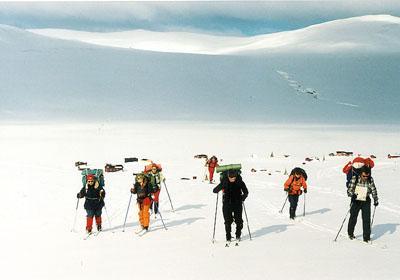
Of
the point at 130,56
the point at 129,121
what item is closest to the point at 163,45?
the point at 130,56

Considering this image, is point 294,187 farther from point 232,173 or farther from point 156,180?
point 156,180

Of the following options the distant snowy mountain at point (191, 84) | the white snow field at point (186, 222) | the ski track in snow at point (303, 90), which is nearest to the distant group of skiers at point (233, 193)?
the white snow field at point (186, 222)

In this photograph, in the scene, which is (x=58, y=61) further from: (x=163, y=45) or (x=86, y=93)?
(x=163, y=45)

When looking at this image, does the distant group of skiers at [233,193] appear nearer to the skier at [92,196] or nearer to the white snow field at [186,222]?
the skier at [92,196]

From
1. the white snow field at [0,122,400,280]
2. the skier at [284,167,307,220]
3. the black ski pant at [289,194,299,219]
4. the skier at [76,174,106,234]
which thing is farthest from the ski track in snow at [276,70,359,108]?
the skier at [76,174,106,234]

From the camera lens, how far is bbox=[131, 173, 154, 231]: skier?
10430mm

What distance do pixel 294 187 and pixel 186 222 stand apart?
8.49ft

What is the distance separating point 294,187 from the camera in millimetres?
11719

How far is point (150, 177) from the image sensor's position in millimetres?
11031

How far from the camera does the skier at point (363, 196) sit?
9.53m

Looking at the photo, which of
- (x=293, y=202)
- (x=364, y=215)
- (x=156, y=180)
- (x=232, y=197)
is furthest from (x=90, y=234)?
(x=364, y=215)

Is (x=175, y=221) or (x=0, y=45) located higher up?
(x=0, y=45)

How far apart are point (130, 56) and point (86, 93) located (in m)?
16.2

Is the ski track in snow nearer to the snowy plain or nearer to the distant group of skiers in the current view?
the snowy plain
